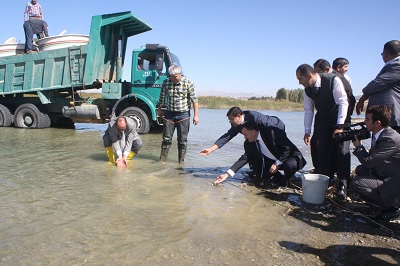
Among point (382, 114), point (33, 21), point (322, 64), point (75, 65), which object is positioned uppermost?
point (33, 21)

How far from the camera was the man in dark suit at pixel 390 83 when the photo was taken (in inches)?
150

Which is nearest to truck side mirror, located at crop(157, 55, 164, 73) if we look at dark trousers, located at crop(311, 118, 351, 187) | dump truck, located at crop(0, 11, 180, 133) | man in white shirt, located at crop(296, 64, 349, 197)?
dump truck, located at crop(0, 11, 180, 133)

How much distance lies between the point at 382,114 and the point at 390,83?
2.60ft

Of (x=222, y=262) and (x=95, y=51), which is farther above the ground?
(x=95, y=51)

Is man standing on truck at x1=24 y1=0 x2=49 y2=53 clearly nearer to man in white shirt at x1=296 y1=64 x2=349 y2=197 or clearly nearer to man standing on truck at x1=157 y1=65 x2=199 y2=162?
man standing on truck at x1=157 y1=65 x2=199 y2=162

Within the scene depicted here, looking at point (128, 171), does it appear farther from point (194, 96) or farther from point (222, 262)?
point (222, 262)

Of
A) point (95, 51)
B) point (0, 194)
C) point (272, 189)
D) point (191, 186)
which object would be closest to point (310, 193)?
point (272, 189)

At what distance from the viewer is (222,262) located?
2543 mm

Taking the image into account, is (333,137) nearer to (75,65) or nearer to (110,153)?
(110,153)

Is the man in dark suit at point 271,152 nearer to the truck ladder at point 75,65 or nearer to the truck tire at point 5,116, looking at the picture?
the truck ladder at point 75,65

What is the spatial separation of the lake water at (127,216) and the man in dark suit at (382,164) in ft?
3.06

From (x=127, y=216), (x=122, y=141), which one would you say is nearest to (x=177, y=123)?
(x=122, y=141)

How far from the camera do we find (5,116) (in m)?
11.3

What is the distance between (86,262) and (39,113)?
987 centimetres
